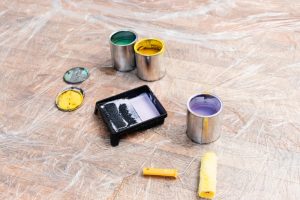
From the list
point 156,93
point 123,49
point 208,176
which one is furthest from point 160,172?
point 123,49

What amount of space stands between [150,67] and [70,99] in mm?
205

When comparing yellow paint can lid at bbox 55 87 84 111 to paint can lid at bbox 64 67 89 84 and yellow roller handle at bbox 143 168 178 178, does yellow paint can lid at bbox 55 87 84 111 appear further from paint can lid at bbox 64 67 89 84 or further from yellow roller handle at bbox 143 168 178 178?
yellow roller handle at bbox 143 168 178 178

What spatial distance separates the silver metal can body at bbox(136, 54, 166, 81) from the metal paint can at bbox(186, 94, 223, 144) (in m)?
0.16

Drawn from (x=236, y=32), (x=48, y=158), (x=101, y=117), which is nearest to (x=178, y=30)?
(x=236, y=32)

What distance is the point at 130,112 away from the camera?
0.88m

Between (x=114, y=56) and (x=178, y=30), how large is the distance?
0.75 feet

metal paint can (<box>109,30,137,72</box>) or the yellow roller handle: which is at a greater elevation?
metal paint can (<box>109,30,137,72</box>)

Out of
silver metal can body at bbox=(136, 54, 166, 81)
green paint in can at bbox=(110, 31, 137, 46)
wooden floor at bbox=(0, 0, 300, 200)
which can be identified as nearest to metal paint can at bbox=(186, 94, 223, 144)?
wooden floor at bbox=(0, 0, 300, 200)

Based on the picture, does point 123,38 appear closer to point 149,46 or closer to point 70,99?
point 149,46

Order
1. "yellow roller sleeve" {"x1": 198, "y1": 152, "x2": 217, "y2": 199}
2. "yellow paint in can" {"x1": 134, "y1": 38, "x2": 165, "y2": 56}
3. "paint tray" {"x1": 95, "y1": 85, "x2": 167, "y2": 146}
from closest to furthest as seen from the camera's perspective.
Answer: "yellow roller sleeve" {"x1": 198, "y1": 152, "x2": 217, "y2": 199} → "paint tray" {"x1": 95, "y1": 85, "x2": 167, "y2": 146} → "yellow paint in can" {"x1": 134, "y1": 38, "x2": 165, "y2": 56}

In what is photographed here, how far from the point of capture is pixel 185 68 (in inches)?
39.7

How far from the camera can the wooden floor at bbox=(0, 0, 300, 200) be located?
0.78 metres

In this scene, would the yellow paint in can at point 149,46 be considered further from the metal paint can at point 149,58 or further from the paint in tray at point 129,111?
the paint in tray at point 129,111

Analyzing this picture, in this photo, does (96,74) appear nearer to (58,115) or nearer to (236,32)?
(58,115)
